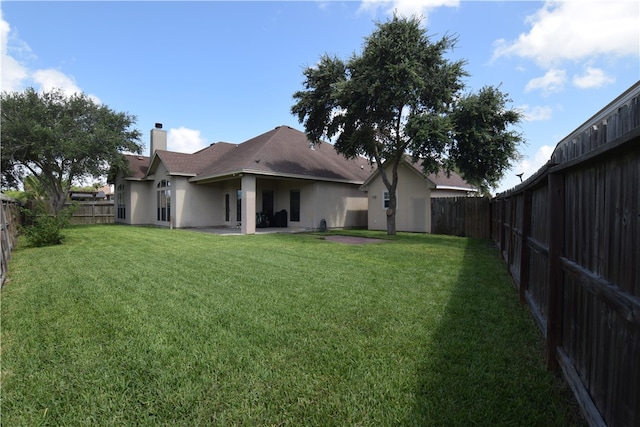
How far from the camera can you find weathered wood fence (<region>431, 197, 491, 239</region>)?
49.5 feet

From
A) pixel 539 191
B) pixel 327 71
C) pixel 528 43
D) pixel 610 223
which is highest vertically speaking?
pixel 327 71

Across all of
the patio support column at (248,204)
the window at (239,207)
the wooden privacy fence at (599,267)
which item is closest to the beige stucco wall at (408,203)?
the patio support column at (248,204)

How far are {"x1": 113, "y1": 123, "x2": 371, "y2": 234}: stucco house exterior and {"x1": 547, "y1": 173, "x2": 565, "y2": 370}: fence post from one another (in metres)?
14.1

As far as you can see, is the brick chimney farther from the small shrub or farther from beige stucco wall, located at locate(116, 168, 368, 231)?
the small shrub

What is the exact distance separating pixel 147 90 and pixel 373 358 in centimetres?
1783

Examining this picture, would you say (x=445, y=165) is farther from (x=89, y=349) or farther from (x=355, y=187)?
(x=89, y=349)

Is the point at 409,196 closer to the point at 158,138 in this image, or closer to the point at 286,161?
the point at 286,161

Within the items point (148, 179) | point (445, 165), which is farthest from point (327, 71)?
point (148, 179)

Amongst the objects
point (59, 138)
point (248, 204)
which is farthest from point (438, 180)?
point (59, 138)

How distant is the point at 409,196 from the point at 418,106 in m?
5.22

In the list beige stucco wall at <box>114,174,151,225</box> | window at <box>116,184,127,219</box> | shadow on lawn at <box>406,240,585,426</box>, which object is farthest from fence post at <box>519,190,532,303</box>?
window at <box>116,184,127,219</box>

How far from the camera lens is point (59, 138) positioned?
1825cm

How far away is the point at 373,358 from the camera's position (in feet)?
9.98

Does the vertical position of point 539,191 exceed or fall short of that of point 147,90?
it falls short
